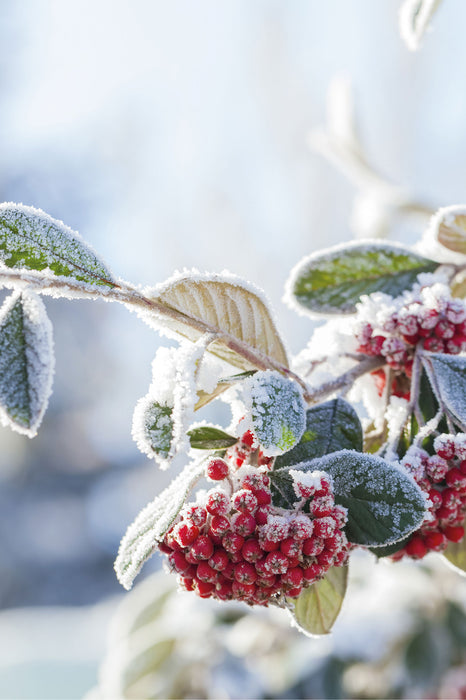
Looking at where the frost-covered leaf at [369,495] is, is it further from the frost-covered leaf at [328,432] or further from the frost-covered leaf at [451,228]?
the frost-covered leaf at [451,228]

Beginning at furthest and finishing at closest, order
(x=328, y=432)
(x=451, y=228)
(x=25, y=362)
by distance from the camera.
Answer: (x=451, y=228) → (x=328, y=432) → (x=25, y=362)

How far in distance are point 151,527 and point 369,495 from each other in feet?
0.53

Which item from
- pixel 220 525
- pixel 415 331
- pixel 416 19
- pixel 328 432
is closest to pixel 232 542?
pixel 220 525

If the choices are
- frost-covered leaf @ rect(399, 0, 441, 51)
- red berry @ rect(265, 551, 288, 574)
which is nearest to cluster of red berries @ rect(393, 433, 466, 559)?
red berry @ rect(265, 551, 288, 574)

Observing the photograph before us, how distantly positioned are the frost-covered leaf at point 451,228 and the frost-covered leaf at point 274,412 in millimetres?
273

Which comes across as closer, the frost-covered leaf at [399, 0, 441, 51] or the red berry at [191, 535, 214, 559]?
the red berry at [191, 535, 214, 559]

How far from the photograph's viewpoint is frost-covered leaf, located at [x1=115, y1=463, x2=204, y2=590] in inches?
16.7

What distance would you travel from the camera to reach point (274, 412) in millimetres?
422

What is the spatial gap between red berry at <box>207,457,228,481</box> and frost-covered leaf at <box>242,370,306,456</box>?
0.04 metres

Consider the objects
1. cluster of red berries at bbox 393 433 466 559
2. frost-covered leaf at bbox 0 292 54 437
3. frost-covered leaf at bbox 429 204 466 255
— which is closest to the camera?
frost-covered leaf at bbox 0 292 54 437

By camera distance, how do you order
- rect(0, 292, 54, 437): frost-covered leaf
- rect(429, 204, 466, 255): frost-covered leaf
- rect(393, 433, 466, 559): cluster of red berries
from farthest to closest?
1. rect(429, 204, 466, 255): frost-covered leaf
2. rect(393, 433, 466, 559): cluster of red berries
3. rect(0, 292, 54, 437): frost-covered leaf

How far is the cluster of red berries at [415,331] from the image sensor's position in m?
0.53

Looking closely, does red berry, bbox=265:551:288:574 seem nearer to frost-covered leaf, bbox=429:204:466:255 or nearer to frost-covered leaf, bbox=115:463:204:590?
frost-covered leaf, bbox=115:463:204:590

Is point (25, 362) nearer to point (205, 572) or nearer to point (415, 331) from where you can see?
point (205, 572)
